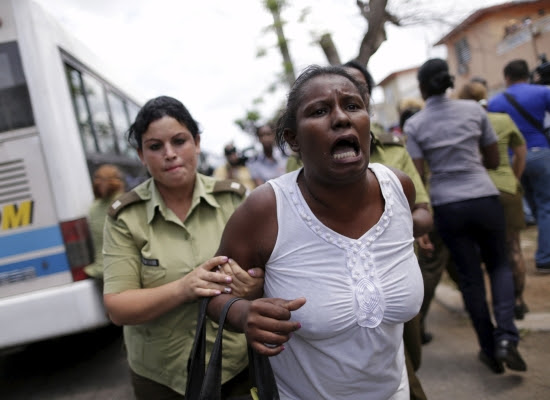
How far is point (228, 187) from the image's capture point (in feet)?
7.45

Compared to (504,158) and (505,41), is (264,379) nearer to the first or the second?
(504,158)

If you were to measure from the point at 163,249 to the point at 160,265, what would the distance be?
0.07 m

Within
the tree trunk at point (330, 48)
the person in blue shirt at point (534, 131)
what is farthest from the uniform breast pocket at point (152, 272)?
the person in blue shirt at point (534, 131)

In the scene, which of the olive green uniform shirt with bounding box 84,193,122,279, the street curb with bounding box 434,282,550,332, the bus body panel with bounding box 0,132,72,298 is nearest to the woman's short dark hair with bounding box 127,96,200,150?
the olive green uniform shirt with bounding box 84,193,122,279

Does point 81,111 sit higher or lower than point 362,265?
higher

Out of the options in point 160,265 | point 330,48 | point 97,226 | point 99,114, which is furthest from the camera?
point 330,48

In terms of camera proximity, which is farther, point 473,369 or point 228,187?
point 473,369

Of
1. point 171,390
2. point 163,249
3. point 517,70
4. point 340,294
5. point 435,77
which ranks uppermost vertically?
point 517,70

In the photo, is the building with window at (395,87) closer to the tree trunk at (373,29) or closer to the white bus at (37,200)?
the tree trunk at (373,29)

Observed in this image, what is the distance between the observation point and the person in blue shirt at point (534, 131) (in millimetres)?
4836

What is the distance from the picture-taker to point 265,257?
1.58 meters

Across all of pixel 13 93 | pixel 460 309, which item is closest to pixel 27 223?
pixel 13 93

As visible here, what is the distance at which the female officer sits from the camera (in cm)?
197

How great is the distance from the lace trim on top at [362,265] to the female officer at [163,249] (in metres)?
0.67
